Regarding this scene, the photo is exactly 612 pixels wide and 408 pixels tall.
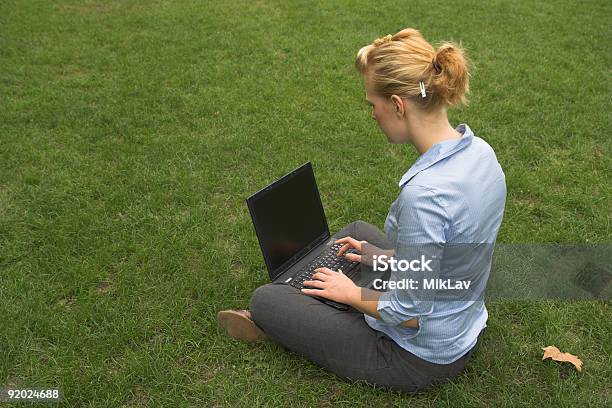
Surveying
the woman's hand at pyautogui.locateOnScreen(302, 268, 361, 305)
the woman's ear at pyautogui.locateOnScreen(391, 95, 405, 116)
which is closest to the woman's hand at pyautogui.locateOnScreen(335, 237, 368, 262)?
the woman's hand at pyautogui.locateOnScreen(302, 268, 361, 305)

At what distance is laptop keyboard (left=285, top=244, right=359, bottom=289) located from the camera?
3.20 m

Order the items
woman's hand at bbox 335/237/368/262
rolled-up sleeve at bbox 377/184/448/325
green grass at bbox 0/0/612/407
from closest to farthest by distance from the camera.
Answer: rolled-up sleeve at bbox 377/184/448/325 → green grass at bbox 0/0/612/407 → woman's hand at bbox 335/237/368/262

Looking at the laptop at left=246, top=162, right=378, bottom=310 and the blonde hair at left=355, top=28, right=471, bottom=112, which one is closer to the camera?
the blonde hair at left=355, top=28, right=471, bottom=112

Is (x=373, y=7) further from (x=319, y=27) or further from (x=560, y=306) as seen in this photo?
(x=560, y=306)

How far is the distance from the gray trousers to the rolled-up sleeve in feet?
1.35

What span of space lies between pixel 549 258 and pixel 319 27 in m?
4.73

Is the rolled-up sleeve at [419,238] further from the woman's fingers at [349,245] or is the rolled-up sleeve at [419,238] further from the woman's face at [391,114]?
the woman's fingers at [349,245]

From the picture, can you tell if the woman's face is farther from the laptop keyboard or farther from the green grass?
the green grass

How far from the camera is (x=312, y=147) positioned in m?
5.09

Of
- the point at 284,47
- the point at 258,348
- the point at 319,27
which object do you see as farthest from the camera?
the point at 319,27

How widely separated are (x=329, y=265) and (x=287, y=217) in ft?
1.15

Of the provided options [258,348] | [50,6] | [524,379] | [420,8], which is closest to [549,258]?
[524,379]

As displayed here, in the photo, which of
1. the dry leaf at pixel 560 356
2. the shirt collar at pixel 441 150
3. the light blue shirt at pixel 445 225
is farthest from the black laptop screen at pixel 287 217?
the dry leaf at pixel 560 356

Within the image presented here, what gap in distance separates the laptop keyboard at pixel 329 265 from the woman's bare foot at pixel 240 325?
284 mm
